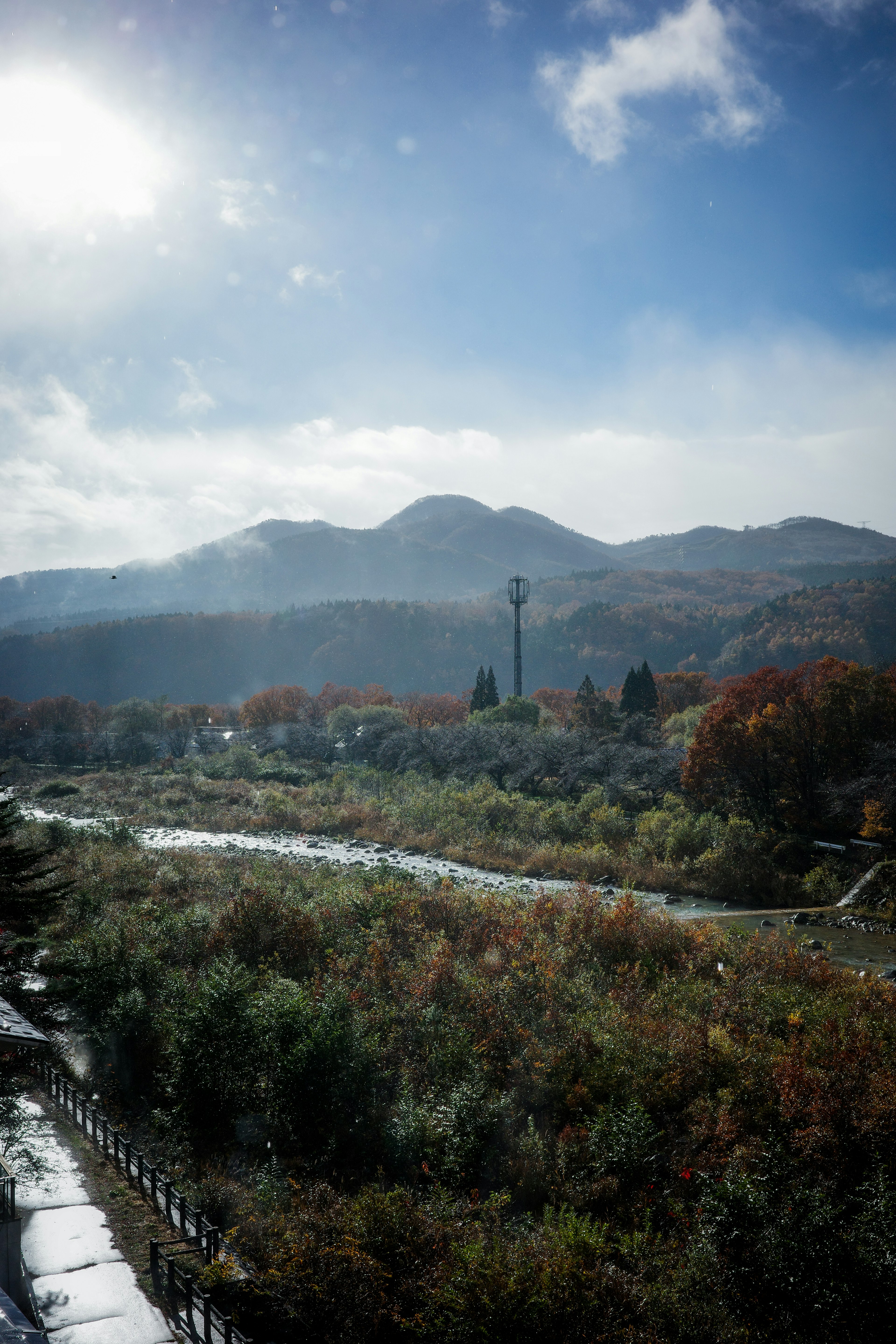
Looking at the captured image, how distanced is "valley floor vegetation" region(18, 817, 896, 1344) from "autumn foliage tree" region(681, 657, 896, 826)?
46.8 feet

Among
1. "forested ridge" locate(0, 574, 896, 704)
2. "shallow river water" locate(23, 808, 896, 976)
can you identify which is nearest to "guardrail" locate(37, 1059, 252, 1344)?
"shallow river water" locate(23, 808, 896, 976)

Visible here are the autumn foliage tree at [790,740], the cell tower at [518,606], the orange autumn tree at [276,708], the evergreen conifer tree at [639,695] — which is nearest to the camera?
the autumn foliage tree at [790,740]

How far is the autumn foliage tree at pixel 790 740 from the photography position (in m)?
→ 29.9

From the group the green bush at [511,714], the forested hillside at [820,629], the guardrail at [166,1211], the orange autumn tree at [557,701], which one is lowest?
the guardrail at [166,1211]

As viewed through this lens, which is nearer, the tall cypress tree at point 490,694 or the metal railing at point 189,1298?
the metal railing at point 189,1298

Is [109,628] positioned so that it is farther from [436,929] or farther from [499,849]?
[436,929]

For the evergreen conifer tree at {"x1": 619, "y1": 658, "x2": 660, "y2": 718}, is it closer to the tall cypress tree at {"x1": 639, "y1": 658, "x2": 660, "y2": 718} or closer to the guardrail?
the tall cypress tree at {"x1": 639, "y1": 658, "x2": 660, "y2": 718}

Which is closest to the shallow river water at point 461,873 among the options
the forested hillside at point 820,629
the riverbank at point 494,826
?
the riverbank at point 494,826

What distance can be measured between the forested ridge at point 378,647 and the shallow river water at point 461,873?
92747 millimetres

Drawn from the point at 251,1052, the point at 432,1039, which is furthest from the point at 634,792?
the point at 251,1052

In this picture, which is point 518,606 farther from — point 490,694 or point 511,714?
point 511,714

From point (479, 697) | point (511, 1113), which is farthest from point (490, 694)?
point (511, 1113)

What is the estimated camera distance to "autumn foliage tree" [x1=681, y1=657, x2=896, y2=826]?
29922 mm

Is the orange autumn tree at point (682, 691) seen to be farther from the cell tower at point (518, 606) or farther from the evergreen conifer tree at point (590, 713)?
the cell tower at point (518, 606)
